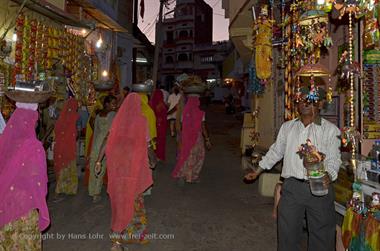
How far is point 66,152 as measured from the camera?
6984mm

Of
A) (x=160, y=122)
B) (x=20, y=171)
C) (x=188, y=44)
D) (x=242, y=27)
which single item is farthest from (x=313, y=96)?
(x=188, y=44)

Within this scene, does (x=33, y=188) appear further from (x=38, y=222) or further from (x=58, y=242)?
(x=58, y=242)

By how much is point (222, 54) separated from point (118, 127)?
45.1 meters

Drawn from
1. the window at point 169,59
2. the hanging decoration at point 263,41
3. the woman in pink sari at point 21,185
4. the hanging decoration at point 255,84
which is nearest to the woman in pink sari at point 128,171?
the woman in pink sari at point 21,185

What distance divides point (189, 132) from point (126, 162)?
11.7 feet

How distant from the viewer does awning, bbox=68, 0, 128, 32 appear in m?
11.3

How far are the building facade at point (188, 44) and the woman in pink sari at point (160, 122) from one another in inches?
1601

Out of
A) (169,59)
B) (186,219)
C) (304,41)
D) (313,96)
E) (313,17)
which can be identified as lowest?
(186,219)

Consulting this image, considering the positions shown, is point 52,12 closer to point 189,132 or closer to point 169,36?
point 189,132

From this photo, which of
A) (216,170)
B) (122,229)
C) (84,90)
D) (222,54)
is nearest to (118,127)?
(122,229)

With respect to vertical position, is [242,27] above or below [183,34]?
below

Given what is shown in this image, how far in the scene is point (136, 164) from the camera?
15.1ft

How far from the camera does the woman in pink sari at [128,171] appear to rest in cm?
449

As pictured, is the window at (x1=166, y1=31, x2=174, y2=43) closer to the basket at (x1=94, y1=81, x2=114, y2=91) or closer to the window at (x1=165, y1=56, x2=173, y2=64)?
the window at (x1=165, y1=56, x2=173, y2=64)
